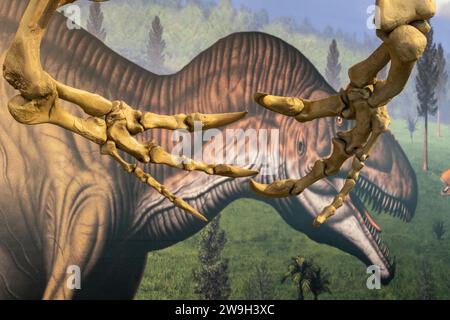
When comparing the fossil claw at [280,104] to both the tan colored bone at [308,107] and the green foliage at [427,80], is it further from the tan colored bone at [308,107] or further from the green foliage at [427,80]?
the green foliage at [427,80]

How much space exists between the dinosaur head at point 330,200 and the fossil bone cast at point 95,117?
5638 millimetres

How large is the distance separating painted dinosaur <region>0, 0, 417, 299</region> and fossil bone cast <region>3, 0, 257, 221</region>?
508cm

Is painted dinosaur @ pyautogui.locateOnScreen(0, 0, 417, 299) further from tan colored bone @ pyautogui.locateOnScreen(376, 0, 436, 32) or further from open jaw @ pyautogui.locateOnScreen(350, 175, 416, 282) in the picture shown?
tan colored bone @ pyautogui.locateOnScreen(376, 0, 436, 32)

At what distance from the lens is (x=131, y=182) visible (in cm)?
775

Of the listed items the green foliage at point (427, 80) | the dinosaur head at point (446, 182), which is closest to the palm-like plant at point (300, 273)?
the dinosaur head at point (446, 182)

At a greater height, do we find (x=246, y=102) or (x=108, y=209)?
(x=246, y=102)

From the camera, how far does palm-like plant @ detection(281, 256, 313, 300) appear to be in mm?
7988

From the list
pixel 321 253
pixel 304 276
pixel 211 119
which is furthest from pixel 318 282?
pixel 211 119

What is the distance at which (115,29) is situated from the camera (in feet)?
26.5

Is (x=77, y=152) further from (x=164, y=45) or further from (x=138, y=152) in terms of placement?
(x=138, y=152)

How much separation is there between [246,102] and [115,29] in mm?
2044

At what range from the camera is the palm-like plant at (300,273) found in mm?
7988

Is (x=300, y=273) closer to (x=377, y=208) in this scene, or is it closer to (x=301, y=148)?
(x=377, y=208)
